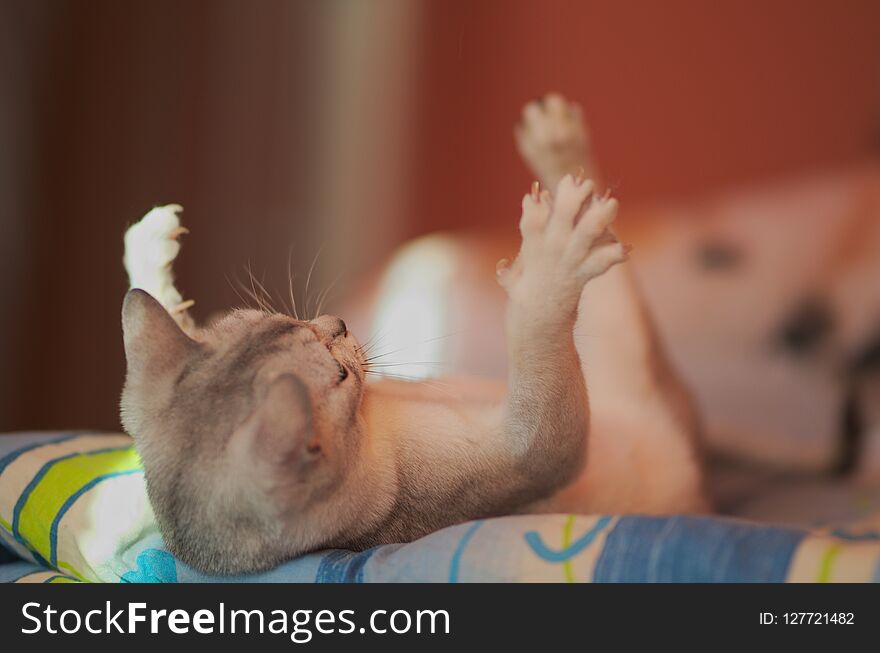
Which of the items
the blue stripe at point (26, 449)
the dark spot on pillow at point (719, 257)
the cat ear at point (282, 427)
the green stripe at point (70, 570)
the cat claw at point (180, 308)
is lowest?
the green stripe at point (70, 570)

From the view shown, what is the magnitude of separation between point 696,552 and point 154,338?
539 mm

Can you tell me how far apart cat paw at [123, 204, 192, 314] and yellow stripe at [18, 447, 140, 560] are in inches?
7.8

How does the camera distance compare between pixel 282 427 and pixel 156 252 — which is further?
pixel 156 252

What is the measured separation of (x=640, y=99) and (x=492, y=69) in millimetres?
410

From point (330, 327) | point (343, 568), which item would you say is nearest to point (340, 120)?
point (330, 327)

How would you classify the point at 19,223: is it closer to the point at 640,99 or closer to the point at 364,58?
the point at 364,58

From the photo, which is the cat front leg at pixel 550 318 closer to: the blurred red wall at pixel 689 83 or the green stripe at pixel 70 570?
the green stripe at pixel 70 570

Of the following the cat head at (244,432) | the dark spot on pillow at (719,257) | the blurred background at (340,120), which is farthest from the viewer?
the blurred background at (340,120)

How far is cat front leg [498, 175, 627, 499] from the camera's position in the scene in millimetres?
844

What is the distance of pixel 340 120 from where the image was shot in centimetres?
266

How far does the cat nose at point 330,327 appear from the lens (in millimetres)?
896

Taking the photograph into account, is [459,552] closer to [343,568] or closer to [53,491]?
[343,568]

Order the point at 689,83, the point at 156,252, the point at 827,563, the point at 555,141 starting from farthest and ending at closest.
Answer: the point at 689,83 < the point at 555,141 < the point at 156,252 < the point at 827,563

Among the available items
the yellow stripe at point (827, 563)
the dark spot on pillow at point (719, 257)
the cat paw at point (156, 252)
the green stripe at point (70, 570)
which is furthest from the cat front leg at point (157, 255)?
the dark spot on pillow at point (719, 257)
